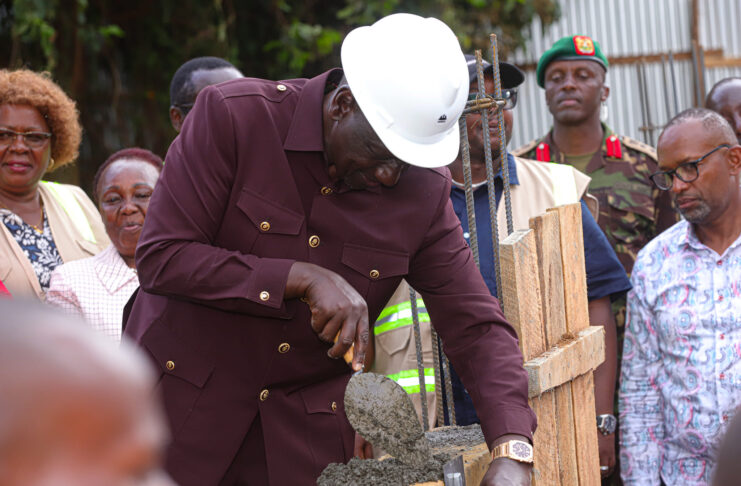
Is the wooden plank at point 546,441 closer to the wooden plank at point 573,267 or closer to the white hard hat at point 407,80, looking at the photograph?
the wooden plank at point 573,267

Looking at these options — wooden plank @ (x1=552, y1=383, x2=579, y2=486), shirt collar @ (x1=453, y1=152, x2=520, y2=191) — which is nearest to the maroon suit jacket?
wooden plank @ (x1=552, y1=383, x2=579, y2=486)

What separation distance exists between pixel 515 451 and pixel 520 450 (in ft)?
0.06

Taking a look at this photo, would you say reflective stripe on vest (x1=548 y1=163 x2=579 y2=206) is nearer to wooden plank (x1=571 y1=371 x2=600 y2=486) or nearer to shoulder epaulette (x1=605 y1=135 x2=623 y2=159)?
shoulder epaulette (x1=605 y1=135 x2=623 y2=159)

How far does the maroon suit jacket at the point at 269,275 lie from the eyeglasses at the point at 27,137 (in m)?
1.80

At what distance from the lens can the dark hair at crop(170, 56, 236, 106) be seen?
464 centimetres

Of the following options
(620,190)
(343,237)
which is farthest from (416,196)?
(620,190)

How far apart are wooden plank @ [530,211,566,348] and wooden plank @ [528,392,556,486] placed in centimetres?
20

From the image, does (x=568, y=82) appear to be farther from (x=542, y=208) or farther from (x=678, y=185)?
(x=542, y=208)

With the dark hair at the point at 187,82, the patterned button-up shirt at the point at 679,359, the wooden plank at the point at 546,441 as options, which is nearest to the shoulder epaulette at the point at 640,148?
the patterned button-up shirt at the point at 679,359

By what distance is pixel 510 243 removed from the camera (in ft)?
8.64

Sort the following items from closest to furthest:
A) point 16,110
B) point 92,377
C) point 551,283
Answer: point 92,377 → point 551,283 → point 16,110

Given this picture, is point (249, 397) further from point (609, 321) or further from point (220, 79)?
point (220, 79)

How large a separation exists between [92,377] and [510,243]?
1967mm

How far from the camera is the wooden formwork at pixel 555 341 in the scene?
2.67 metres
